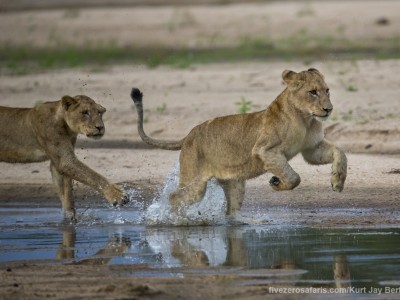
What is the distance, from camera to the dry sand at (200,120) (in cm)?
770

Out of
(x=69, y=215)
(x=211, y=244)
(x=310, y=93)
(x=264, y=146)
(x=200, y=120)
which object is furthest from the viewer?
(x=200, y=120)

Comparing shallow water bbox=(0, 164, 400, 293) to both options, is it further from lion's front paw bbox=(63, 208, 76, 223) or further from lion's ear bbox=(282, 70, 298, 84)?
lion's ear bbox=(282, 70, 298, 84)

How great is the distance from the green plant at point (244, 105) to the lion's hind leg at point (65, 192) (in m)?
4.18

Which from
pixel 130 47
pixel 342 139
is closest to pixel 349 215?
pixel 342 139

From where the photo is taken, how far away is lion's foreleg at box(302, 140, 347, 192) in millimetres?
9766

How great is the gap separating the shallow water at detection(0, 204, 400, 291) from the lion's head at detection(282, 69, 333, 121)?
0.95 m

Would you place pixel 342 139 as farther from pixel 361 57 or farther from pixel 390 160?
pixel 361 57

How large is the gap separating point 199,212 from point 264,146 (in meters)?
0.97

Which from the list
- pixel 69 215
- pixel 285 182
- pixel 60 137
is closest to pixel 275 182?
pixel 285 182

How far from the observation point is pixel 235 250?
29.0 feet

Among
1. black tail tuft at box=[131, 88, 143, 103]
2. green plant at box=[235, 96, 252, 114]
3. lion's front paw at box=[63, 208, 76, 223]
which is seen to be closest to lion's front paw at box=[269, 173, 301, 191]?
black tail tuft at box=[131, 88, 143, 103]

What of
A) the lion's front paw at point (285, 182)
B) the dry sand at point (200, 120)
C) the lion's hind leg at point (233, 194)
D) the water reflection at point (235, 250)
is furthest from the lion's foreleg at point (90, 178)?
the lion's front paw at point (285, 182)

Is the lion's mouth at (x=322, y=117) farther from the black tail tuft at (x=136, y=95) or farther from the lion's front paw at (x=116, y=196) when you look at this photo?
the lion's front paw at (x=116, y=196)

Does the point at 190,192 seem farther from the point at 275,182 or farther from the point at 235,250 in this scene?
the point at 235,250
